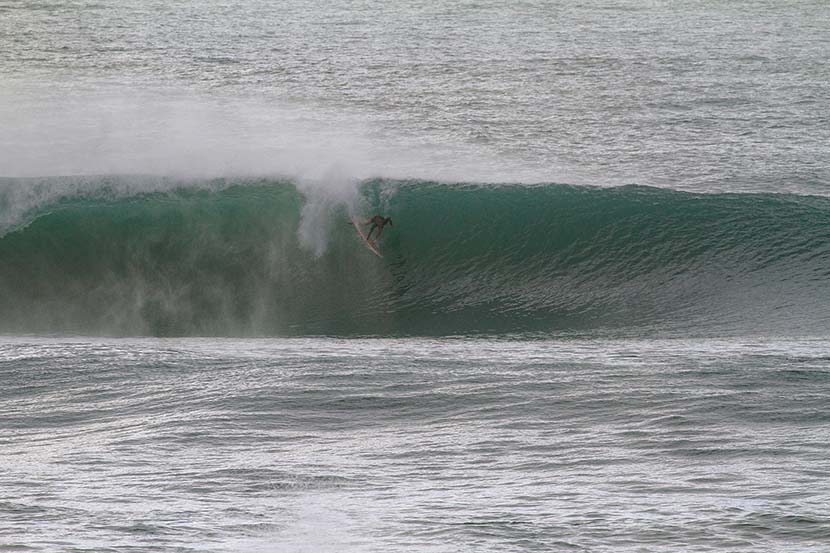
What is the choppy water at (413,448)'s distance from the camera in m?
5.72

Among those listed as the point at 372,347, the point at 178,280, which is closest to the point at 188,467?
the point at 372,347

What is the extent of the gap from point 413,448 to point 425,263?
6953 mm

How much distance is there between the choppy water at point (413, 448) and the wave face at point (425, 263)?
7.99 feet

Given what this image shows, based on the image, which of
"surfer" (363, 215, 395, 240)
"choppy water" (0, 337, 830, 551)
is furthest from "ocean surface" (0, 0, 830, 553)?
"surfer" (363, 215, 395, 240)

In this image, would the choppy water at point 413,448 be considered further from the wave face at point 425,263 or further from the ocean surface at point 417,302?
Answer: the wave face at point 425,263

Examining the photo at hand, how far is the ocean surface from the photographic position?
20.2 feet

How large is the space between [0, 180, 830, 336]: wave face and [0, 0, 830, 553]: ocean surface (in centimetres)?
5

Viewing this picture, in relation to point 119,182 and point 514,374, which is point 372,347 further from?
point 119,182

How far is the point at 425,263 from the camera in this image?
14.2 m

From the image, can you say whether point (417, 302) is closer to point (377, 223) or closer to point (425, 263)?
point (425, 263)

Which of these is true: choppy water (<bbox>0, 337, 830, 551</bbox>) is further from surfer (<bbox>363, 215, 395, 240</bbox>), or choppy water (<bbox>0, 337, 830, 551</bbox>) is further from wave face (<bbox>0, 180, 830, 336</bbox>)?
surfer (<bbox>363, 215, 395, 240</bbox>)

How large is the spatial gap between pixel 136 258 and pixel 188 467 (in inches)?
299

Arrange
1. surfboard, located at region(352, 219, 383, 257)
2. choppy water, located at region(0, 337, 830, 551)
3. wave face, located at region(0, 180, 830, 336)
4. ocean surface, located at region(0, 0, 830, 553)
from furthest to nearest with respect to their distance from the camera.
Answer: surfboard, located at region(352, 219, 383, 257), wave face, located at region(0, 180, 830, 336), ocean surface, located at region(0, 0, 830, 553), choppy water, located at region(0, 337, 830, 551)

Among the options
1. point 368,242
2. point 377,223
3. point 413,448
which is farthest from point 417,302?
point 413,448
